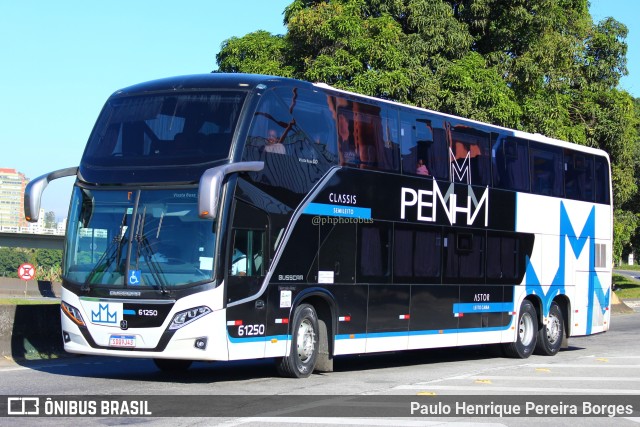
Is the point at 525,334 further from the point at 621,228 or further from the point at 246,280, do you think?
the point at 621,228

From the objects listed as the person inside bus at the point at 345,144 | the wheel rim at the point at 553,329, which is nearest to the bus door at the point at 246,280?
the person inside bus at the point at 345,144

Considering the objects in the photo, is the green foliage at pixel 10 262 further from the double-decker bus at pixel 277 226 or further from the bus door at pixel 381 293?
the bus door at pixel 381 293

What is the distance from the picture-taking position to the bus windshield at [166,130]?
549 inches

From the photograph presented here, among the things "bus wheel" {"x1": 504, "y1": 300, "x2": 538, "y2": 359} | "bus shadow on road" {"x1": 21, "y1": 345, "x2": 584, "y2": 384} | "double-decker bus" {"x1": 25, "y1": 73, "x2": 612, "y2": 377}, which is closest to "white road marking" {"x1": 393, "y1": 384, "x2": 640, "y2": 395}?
"double-decker bus" {"x1": 25, "y1": 73, "x2": 612, "y2": 377}

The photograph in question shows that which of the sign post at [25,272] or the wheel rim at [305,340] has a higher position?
the sign post at [25,272]

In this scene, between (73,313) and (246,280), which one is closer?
(246,280)

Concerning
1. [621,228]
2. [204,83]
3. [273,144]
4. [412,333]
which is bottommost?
[412,333]

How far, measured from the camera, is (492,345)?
71.7 ft

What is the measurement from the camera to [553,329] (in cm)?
2239

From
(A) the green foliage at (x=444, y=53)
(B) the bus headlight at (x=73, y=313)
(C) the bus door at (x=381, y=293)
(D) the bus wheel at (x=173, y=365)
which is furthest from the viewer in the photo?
(A) the green foliage at (x=444, y=53)

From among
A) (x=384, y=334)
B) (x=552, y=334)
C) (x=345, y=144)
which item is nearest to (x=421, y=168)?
(x=345, y=144)

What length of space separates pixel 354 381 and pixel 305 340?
3.15 ft

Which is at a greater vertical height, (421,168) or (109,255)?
(421,168)

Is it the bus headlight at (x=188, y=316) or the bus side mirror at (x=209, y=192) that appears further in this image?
the bus headlight at (x=188, y=316)
